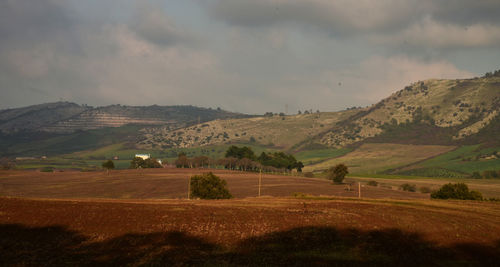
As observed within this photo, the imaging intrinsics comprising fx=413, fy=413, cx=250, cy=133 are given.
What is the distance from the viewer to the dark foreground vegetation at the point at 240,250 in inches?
1217

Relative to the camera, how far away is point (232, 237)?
3750 cm

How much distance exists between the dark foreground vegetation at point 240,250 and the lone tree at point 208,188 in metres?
48.4

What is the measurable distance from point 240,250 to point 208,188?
54.0 meters

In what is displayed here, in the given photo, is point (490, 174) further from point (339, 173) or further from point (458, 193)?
point (458, 193)

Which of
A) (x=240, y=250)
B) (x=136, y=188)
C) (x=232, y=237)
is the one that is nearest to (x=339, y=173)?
(x=136, y=188)

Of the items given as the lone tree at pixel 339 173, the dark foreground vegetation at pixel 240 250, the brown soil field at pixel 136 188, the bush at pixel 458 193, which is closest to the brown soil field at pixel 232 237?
the dark foreground vegetation at pixel 240 250

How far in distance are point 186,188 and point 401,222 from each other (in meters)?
90.0

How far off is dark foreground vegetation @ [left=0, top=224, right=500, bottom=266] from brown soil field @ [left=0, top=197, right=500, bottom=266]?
0.08 meters

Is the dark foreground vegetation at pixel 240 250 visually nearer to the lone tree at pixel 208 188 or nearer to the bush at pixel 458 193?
the lone tree at pixel 208 188

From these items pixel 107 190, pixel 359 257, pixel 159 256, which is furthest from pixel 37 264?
pixel 107 190

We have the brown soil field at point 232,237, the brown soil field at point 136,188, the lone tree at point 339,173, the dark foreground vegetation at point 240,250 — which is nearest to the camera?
the dark foreground vegetation at point 240,250

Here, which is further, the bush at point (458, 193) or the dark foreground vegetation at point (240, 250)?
the bush at point (458, 193)

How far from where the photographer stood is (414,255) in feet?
110

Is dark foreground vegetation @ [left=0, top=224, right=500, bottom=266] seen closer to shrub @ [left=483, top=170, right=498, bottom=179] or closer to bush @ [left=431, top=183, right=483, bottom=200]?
bush @ [left=431, top=183, right=483, bottom=200]
